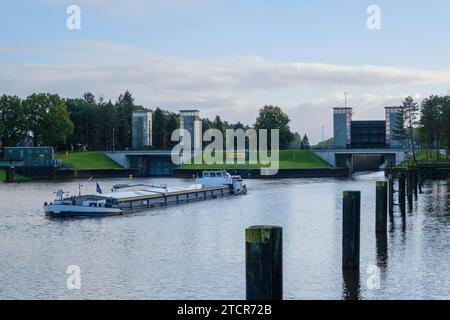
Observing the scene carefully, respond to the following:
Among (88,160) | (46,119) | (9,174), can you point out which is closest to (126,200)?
(9,174)

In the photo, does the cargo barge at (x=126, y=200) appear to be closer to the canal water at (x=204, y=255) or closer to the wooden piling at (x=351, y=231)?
the canal water at (x=204, y=255)

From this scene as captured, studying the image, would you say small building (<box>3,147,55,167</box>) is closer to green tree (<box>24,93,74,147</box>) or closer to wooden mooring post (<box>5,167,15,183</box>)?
wooden mooring post (<box>5,167,15,183</box>)

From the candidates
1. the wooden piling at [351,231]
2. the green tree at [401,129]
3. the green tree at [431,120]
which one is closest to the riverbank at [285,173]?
the green tree at [401,129]

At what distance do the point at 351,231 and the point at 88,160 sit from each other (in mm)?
143902

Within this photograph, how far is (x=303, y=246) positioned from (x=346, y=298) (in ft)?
46.2

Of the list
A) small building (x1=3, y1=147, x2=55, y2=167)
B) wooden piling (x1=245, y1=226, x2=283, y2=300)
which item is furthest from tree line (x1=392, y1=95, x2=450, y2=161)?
wooden piling (x1=245, y1=226, x2=283, y2=300)

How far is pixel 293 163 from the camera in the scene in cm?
16962

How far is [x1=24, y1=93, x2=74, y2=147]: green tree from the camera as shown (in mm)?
174750

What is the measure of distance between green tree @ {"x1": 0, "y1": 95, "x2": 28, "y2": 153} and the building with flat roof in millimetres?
82115

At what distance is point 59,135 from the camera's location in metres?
176

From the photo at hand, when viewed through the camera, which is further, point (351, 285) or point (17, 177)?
point (17, 177)

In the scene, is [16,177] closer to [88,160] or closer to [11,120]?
[88,160]
